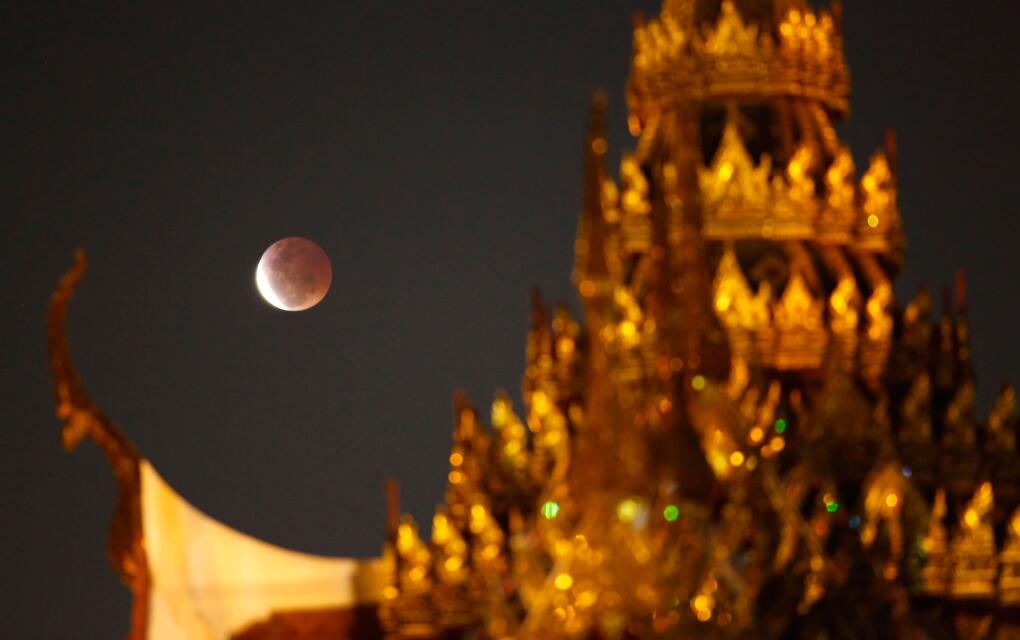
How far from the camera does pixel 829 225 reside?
2453 centimetres

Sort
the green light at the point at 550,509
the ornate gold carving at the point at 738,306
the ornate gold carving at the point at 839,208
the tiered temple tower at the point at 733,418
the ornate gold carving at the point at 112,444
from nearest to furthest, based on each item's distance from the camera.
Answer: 1. the tiered temple tower at the point at 733,418
2. the green light at the point at 550,509
3. the ornate gold carving at the point at 112,444
4. the ornate gold carving at the point at 738,306
5. the ornate gold carving at the point at 839,208

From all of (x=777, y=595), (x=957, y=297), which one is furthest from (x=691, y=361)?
(x=957, y=297)

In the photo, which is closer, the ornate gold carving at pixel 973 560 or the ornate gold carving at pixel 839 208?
the ornate gold carving at pixel 973 560

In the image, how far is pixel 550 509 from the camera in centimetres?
2172

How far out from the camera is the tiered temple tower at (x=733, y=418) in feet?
68.9

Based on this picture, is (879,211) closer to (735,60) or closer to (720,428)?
(735,60)

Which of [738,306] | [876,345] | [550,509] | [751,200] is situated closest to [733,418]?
[550,509]

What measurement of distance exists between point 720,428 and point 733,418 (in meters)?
0.13

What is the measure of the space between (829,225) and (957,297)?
109 centimetres

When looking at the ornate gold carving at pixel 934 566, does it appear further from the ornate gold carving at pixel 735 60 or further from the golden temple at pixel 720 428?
the ornate gold carving at pixel 735 60

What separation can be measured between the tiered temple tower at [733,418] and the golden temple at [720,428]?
0.02 meters

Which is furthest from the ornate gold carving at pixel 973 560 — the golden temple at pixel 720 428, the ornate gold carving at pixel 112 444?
the ornate gold carving at pixel 112 444

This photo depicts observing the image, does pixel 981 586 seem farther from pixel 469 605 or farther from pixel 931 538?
pixel 469 605

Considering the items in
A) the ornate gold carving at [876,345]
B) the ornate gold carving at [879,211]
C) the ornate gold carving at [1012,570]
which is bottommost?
the ornate gold carving at [1012,570]
